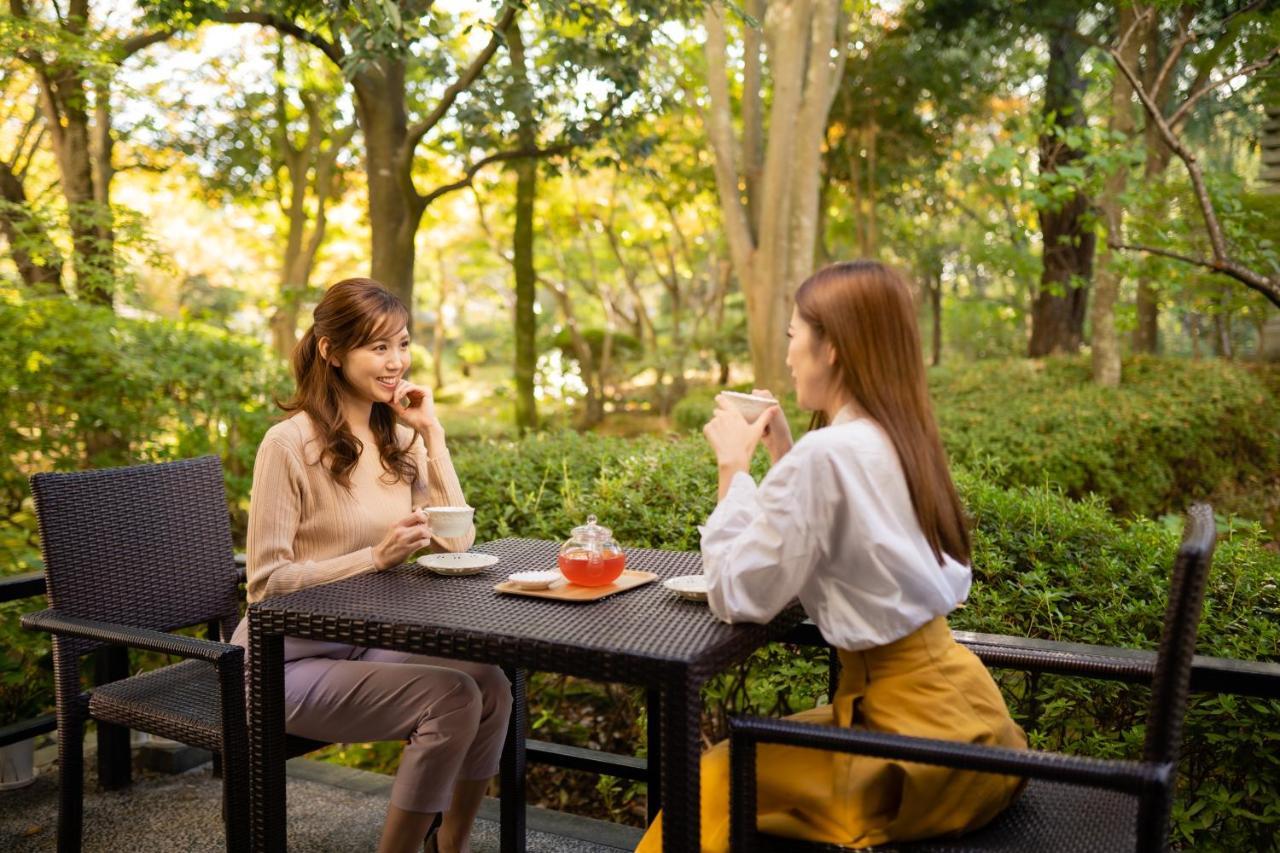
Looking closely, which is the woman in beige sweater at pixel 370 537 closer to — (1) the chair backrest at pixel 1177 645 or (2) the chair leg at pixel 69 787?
(2) the chair leg at pixel 69 787

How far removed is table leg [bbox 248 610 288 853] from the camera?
224 centimetres

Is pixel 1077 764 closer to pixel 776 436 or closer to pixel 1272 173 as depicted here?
pixel 776 436

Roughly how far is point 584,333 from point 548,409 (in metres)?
1.63

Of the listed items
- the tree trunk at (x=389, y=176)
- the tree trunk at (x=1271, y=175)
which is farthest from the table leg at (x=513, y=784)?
the tree trunk at (x=1271, y=175)

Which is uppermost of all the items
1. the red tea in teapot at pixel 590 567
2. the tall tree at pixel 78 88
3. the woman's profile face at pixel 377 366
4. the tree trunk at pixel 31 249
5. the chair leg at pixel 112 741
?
the tall tree at pixel 78 88

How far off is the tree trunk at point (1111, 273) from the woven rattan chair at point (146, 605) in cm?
703

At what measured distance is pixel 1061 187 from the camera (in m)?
5.83

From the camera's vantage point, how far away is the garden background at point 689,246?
3172mm

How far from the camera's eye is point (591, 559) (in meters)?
2.24

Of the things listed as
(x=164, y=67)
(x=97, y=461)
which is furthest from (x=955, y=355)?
(x=97, y=461)

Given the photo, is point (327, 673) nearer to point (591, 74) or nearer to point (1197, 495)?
point (591, 74)

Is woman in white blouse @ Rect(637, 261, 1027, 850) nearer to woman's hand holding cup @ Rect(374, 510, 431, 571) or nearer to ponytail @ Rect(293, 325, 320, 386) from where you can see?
woman's hand holding cup @ Rect(374, 510, 431, 571)

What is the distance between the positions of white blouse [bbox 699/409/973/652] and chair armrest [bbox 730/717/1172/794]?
24cm

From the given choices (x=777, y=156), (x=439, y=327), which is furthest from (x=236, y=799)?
(x=439, y=327)
